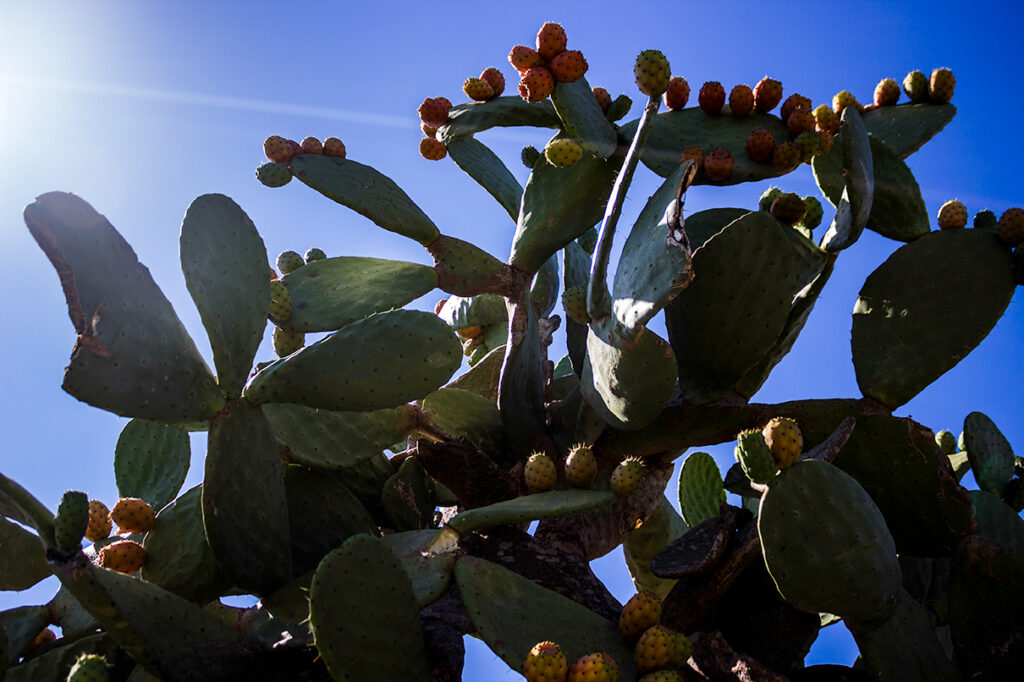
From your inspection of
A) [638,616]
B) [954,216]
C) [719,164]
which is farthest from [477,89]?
[638,616]

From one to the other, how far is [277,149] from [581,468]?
49.4 inches

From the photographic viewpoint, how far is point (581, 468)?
1989 millimetres

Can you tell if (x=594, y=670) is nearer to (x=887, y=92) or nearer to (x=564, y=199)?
(x=564, y=199)

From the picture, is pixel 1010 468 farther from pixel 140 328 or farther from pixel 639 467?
pixel 140 328

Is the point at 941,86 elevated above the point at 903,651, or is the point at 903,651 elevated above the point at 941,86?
the point at 941,86

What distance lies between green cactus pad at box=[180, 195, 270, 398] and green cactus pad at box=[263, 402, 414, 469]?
25cm

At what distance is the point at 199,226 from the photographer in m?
1.82

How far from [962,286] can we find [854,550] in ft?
2.88

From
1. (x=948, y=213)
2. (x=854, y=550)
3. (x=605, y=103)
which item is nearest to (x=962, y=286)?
(x=948, y=213)

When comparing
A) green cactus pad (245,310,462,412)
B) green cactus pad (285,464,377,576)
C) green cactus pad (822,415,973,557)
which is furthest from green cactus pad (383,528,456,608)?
green cactus pad (822,415,973,557)

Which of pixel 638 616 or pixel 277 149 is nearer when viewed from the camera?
pixel 638 616

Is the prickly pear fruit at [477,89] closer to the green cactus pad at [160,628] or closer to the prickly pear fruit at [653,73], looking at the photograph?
the prickly pear fruit at [653,73]

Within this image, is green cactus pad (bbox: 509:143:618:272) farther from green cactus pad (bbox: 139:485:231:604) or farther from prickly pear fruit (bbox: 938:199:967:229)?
green cactus pad (bbox: 139:485:231:604)

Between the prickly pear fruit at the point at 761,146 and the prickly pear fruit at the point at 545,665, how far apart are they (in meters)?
1.38
